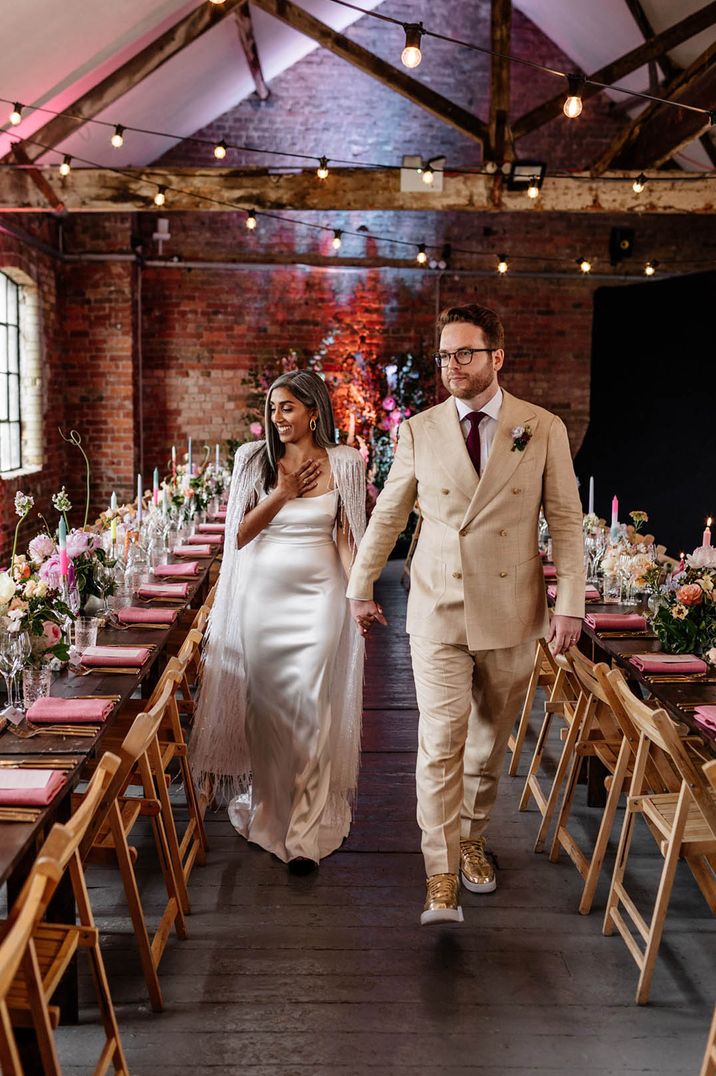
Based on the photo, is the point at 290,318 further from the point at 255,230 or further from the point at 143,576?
the point at 143,576

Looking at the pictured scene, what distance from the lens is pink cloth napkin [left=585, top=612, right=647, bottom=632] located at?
4152mm

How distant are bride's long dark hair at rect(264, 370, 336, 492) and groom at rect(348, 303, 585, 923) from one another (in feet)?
1.76

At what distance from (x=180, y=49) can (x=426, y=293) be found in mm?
4277

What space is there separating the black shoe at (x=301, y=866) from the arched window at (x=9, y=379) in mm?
6210

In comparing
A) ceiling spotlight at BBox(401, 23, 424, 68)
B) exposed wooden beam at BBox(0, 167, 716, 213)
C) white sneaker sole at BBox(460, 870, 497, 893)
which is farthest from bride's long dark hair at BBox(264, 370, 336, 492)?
exposed wooden beam at BBox(0, 167, 716, 213)

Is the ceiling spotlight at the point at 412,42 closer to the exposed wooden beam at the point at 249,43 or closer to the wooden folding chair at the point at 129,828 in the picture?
the wooden folding chair at the point at 129,828

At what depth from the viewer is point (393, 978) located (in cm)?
287

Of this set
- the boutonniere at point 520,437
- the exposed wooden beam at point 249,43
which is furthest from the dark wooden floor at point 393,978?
the exposed wooden beam at point 249,43

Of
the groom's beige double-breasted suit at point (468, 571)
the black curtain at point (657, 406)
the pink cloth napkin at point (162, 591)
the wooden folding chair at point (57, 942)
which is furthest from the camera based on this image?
the black curtain at point (657, 406)

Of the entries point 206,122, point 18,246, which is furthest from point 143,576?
point 206,122

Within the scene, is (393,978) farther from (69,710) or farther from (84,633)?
(84,633)

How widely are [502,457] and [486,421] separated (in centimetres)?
16

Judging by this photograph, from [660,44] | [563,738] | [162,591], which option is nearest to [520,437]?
[563,738]

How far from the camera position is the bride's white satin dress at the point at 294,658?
3623mm
